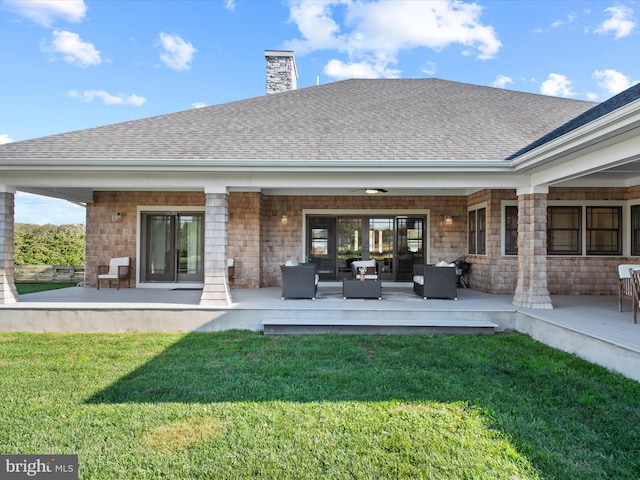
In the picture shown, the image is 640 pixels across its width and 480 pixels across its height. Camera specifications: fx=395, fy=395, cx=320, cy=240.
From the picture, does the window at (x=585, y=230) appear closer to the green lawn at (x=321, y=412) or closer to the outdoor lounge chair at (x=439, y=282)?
the outdoor lounge chair at (x=439, y=282)

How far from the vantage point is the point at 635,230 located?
9.15 metres

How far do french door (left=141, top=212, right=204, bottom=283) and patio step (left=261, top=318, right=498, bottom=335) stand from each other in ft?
16.5

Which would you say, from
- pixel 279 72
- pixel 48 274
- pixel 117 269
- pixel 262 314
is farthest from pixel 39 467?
pixel 48 274

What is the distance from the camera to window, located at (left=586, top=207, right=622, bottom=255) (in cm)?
946

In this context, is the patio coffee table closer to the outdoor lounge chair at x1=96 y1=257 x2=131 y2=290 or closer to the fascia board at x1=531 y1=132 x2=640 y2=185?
the fascia board at x1=531 y1=132 x2=640 y2=185

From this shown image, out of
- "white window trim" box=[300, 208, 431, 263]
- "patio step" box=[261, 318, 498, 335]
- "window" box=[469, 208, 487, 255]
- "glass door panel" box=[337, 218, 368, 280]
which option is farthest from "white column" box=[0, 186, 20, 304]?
"window" box=[469, 208, 487, 255]

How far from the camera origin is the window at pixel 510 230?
31.1 feet

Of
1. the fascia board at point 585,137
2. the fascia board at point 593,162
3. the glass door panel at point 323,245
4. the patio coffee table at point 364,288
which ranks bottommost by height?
the patio coffee table at point 364,288

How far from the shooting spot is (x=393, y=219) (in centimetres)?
1134

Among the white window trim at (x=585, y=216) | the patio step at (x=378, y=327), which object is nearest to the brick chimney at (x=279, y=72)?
the white window trim at (x=585, y=216)

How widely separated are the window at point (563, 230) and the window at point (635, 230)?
42.6 inches

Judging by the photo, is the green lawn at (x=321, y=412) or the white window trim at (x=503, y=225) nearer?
the green lawn at (x=321, y=412)

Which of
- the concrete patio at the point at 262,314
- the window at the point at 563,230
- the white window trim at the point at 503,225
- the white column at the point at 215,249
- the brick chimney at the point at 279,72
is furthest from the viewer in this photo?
the brick chimney at the point at 279,72

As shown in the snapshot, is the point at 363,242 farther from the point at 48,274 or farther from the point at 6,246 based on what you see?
the point at 48,274
